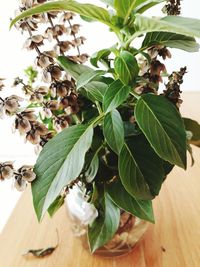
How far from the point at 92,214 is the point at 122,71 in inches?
9.2

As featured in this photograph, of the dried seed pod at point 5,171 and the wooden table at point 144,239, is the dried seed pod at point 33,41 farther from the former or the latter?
the wooden table at point 144,239

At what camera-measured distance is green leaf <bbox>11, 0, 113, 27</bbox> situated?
1.00 feet

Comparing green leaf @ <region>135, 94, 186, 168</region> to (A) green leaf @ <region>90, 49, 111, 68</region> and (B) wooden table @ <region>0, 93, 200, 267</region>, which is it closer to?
(A) green leaf @ <region>90, 49, 111, 68</region>

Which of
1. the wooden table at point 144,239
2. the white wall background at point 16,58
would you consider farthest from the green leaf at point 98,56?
the white wall background at point 16,58

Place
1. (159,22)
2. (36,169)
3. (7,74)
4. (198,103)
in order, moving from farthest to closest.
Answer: (7,74)
(198,103)
(36,169)
(159,22)

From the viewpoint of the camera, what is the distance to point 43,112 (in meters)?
0.39

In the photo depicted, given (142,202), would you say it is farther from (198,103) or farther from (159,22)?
(198,103)

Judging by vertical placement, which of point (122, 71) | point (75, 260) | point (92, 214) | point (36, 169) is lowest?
point (75, 260)

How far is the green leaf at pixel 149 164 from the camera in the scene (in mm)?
389

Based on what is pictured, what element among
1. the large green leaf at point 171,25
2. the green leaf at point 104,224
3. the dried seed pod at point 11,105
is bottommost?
the green leaf at point 104,224

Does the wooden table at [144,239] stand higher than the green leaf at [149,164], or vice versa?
the green leaf at [149,164]

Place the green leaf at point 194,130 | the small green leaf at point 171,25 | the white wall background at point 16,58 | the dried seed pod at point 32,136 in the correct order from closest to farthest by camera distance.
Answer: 1. the small green leaf at point 171,25
2. the dried seed pod at point 32,136
3. the green leaf at point 194,130
4. the white wall background at point 16,58

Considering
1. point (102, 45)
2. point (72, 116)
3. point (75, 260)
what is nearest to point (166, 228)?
point (75, 260)

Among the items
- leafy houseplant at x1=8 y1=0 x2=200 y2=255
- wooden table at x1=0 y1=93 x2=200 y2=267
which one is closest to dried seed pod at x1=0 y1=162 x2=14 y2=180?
leafy houseplant at x1=8 y1=0 x2=200 y2=255
